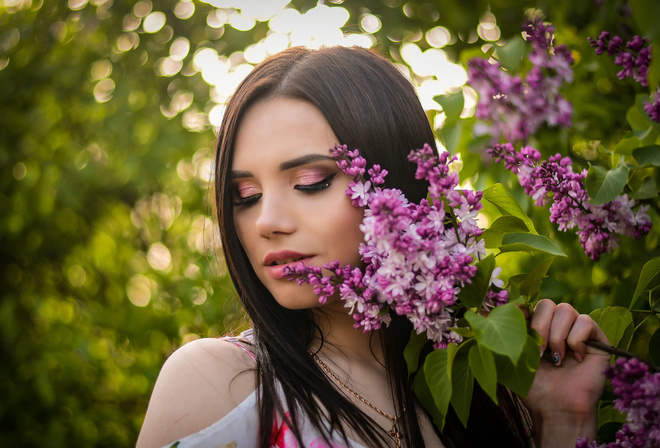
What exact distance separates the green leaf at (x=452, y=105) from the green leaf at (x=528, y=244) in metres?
0.76

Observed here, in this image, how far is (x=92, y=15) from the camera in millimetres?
2893

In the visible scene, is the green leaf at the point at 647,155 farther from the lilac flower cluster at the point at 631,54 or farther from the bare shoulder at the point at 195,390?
the bare shoulder at the point at 195,390

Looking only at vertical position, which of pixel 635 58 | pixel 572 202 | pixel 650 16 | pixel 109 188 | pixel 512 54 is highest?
pixel 650 16

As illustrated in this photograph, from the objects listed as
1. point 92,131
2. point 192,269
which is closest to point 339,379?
point 192,269

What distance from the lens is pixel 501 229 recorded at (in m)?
1.11

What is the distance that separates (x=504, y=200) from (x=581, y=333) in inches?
13.2

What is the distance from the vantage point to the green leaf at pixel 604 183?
3.70 ft

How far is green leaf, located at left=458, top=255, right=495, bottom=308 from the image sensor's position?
0.96 metres

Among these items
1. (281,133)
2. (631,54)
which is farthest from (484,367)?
(631,54)

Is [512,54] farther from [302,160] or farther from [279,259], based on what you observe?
[279,259]

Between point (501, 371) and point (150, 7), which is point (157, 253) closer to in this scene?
point (150, 7)

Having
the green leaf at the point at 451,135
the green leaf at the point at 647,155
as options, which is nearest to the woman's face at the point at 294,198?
the green leaf at the point at 451,135

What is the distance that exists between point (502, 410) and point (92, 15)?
2.68m

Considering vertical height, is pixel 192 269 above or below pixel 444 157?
below
